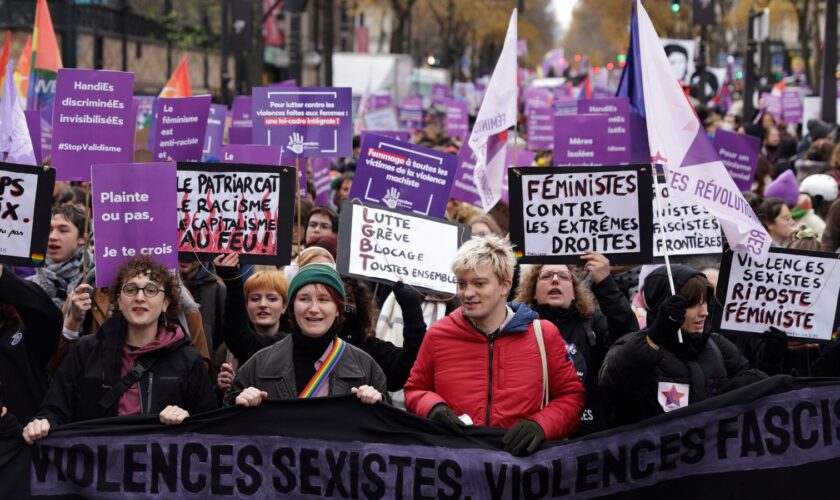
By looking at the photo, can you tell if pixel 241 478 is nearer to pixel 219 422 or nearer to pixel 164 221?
pixel 219 422

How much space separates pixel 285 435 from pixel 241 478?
9.0 inches

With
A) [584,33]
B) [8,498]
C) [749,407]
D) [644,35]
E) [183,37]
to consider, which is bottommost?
[8,498]

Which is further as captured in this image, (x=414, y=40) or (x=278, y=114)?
(x=414, y=40)

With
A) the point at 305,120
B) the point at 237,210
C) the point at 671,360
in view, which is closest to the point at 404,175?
the point at 237,210

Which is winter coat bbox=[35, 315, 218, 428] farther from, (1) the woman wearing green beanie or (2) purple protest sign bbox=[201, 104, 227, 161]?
(2) purple protest sign bbox=[201, 104, 227, 161]

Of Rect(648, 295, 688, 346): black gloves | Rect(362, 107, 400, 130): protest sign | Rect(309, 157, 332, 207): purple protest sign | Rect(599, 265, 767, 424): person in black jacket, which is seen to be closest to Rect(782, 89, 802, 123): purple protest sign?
Rect(362, 107, 400, 130): protest sign

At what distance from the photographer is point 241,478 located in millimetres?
5148

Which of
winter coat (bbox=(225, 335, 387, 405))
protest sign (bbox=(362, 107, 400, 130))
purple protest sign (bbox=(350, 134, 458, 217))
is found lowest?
winter coat (bbox=(225, 335, 387, 405))

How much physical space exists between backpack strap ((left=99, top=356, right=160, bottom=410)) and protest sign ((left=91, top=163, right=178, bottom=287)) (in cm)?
90

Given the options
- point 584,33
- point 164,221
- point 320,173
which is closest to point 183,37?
point 320,173

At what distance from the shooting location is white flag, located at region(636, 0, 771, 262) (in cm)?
607

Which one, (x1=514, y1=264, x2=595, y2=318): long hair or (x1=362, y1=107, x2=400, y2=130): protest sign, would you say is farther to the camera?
(x1=362, y1=107, x2=400, y2=130): protest sign

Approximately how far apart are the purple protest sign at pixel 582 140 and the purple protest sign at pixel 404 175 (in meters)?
3.11

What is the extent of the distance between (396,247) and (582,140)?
4937mm
